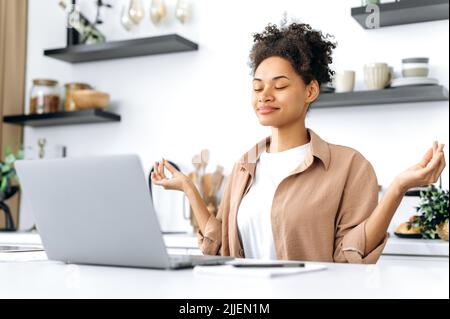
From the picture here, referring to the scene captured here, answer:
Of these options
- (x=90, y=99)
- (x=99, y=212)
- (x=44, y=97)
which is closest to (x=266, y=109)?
(x=99, y=212)

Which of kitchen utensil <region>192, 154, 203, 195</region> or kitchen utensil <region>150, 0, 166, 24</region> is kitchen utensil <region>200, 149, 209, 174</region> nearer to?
kitchen utensil <region>192, 154, 203, 195</region>

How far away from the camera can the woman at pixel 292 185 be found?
5.10ft

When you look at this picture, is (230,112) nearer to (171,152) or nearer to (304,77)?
(171,152)

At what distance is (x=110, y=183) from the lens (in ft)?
3.18

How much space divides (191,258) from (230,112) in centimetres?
223

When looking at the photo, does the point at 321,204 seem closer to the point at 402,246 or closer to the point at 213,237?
the point at 213,237

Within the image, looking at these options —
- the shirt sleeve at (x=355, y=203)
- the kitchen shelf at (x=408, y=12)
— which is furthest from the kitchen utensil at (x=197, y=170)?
the shirt sleeve at (x=355, y=203)

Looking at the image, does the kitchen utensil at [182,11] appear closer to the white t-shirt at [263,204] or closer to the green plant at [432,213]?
the green plant at [432,213]

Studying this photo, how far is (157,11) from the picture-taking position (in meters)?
3.38

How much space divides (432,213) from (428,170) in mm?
1355

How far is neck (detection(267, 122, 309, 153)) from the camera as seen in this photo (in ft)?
5.67

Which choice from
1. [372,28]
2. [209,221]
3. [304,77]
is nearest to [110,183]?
[209,221]

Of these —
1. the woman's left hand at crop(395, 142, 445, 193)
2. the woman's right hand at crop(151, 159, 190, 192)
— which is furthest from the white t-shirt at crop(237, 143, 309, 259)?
the woman's left hand at crop(395, 142, 445, 193)

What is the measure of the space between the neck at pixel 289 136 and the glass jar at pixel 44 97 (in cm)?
216
